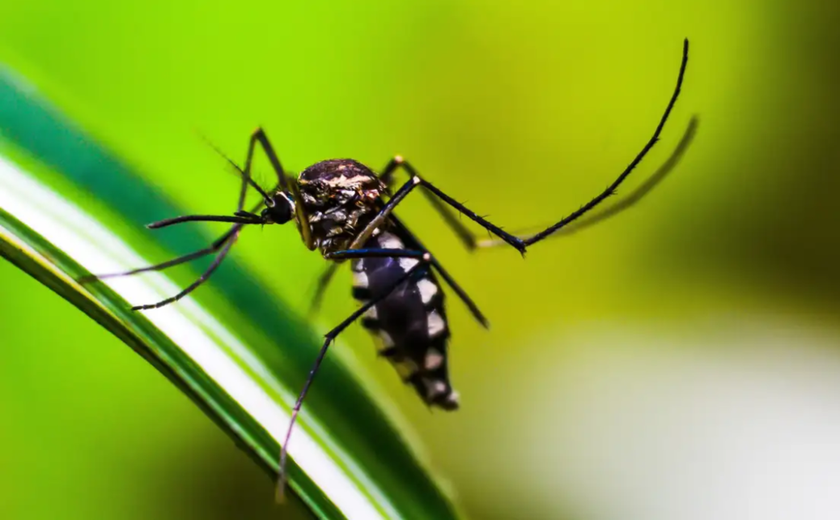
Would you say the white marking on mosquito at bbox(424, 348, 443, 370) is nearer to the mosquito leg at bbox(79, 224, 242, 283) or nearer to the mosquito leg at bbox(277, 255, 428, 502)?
the mosquito leg at bbox(277, 255, 428, 502)

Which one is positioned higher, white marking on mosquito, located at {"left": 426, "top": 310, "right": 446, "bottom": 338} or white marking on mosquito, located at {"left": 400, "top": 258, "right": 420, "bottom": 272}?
white marking on mosquito, located at {"left": 400, "top": 258, "right": 420, "bottom": 272}

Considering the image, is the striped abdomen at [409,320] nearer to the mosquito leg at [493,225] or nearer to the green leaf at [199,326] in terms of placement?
the mosquito leg at [493,225]

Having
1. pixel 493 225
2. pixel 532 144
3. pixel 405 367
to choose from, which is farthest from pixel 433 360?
pixel 532 144

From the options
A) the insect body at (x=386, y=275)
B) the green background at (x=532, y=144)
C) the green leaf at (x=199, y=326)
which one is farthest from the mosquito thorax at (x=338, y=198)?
the green background at (x=532, y=144)

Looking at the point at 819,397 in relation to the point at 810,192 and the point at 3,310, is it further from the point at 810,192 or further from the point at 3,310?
the point at 3,310

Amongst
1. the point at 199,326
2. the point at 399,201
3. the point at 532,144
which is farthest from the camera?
the point at 532,144

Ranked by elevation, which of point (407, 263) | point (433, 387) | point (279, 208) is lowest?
point (433, 387)

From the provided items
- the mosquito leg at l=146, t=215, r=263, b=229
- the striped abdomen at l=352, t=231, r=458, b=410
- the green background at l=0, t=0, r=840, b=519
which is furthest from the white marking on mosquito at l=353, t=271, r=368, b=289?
the green background at l=0, t=0, r=840, b=519

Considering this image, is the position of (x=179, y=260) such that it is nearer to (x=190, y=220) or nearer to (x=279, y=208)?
(x=190, y=220)

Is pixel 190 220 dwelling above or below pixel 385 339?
above
